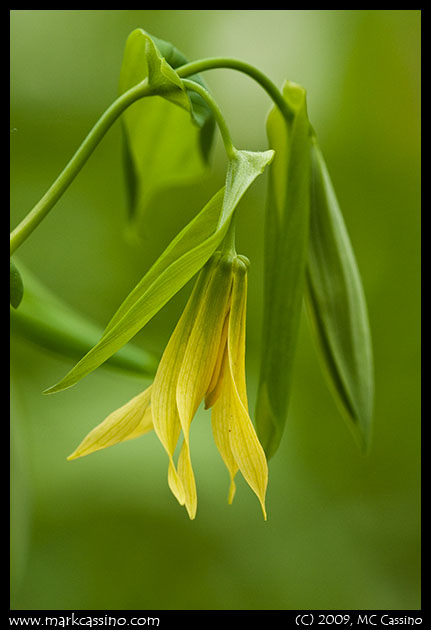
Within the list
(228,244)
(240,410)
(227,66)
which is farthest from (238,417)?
(227,66)

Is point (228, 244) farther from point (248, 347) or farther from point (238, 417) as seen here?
point (248, 347)

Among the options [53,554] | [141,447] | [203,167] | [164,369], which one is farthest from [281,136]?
[53,554]

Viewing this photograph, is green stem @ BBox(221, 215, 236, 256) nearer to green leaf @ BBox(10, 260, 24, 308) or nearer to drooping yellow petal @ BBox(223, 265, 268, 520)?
drooping yellow petal @ BBox(223, 265, 268, 520)

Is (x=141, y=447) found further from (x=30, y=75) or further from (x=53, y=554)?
(x=30, y=75)

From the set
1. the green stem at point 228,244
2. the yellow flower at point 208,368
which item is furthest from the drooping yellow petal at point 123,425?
the green stem at point 228,244

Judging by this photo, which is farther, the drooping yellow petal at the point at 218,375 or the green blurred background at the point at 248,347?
the green blurred background at the point at 248,347

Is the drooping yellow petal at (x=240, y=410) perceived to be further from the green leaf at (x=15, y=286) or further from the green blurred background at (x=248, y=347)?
the green blurred background at (x=248, y=347)

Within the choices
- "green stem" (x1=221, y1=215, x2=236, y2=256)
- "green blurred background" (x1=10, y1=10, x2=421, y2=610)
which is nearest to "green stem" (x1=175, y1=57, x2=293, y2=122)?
"green stem" (x1=221, y1=215, x2=236, y2=256)
